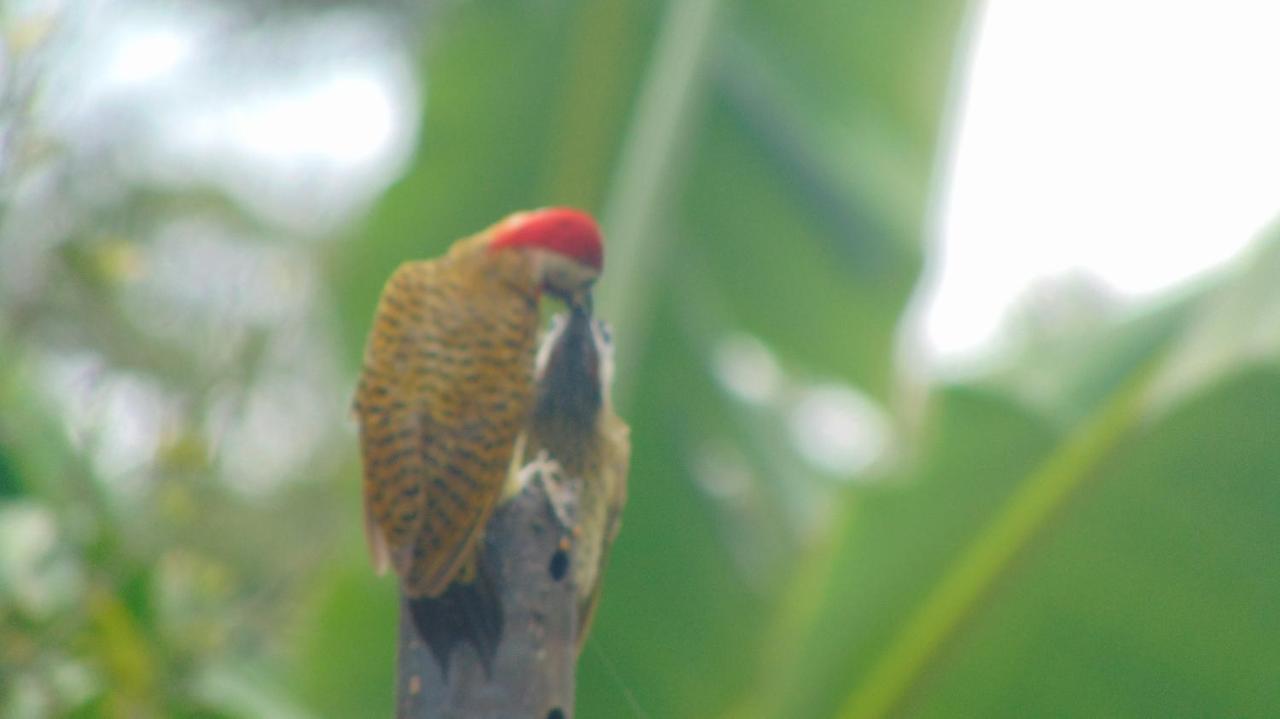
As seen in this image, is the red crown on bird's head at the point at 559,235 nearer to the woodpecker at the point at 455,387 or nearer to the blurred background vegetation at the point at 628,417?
the woodpecker at the point at 455,387

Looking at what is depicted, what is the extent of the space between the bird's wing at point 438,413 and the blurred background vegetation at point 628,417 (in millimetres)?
105

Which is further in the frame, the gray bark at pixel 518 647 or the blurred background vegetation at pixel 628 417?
the blurred background vegetation at pixel 628 417

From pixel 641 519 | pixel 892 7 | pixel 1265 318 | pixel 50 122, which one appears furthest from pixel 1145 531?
pixel 892 7

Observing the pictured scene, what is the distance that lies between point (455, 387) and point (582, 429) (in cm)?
6

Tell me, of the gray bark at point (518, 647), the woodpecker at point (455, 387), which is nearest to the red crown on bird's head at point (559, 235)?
the woodpecker at point (455, 387)

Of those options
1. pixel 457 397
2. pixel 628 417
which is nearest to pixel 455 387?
pixel 457 397

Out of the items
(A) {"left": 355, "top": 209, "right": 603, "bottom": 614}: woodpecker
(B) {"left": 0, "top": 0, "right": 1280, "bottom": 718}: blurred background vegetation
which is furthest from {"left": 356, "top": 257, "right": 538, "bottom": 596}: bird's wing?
(B) {"left": 0, "top": 0, "right": 1280, "bottom": 718}: blurred background vegetation

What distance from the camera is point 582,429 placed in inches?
21.5

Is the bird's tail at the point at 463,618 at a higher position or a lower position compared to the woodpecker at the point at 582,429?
lower

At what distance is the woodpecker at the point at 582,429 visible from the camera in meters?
0.54

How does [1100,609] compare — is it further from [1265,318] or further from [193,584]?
[193,584]

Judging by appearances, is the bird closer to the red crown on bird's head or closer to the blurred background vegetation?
the red crown on bird's head

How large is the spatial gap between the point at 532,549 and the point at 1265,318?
0.94 m

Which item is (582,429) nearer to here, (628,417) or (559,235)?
(559,235)
